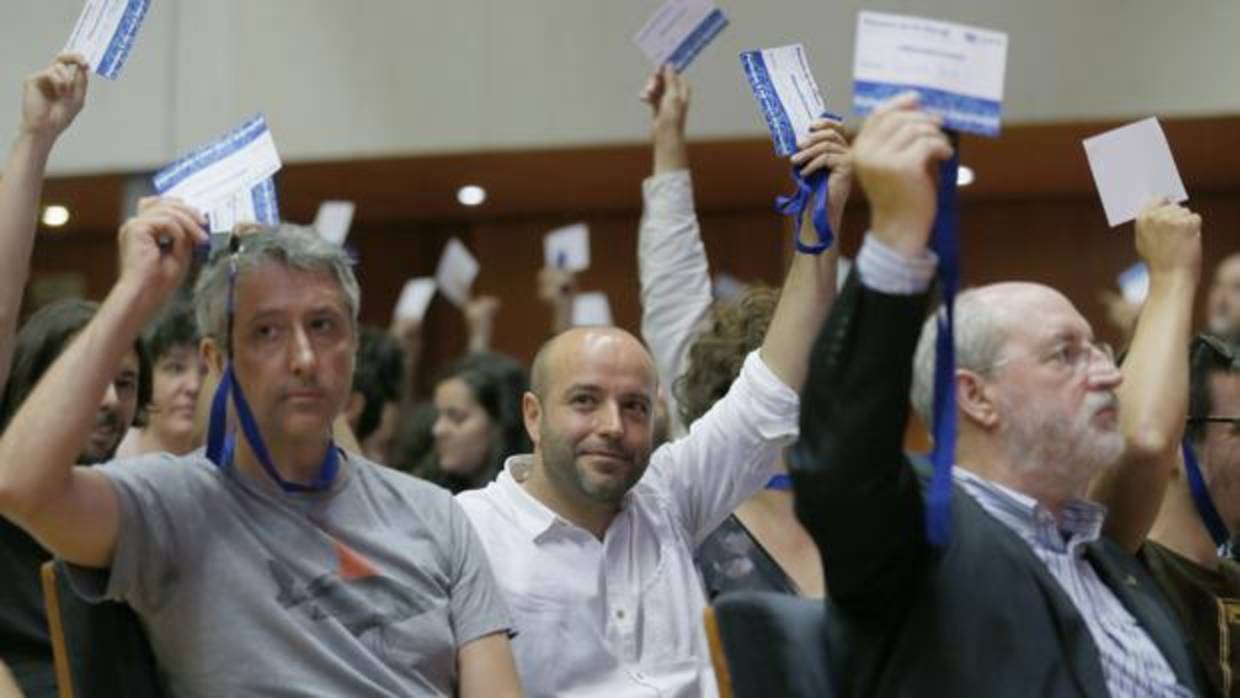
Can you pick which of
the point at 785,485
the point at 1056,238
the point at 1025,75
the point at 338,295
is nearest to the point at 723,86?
the point at 1025,75

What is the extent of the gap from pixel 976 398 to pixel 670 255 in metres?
1.34

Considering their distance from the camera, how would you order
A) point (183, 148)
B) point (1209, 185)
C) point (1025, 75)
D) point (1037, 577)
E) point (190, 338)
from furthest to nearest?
point (1209, 185), point (183, 148), point (1025, 75), point (190, 338), point (1037, 577)

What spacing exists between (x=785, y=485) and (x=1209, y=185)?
4.34 meters

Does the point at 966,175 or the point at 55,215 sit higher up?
the point at 966,175

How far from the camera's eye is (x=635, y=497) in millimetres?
2996

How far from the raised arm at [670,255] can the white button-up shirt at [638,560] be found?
62cm

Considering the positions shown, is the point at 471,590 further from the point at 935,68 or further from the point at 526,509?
the point at 935,68

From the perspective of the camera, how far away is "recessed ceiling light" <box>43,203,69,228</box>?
7445 mm

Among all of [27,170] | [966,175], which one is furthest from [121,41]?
[966,175]

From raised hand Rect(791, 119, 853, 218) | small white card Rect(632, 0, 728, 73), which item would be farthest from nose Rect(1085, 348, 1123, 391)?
small white card Rect(632, 0, 728, 73)

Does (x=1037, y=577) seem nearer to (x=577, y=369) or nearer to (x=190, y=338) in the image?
(x=577, y=369)

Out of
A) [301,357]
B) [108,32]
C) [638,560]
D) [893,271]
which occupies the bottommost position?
[638,560]

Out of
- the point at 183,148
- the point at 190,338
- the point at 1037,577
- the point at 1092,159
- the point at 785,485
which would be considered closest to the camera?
the point at 1037,577

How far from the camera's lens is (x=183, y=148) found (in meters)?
6.59
